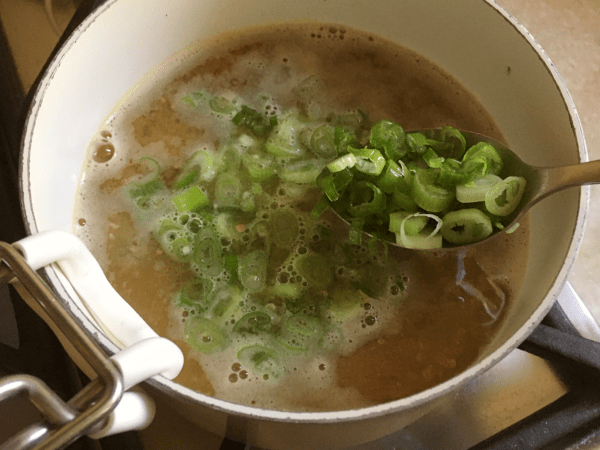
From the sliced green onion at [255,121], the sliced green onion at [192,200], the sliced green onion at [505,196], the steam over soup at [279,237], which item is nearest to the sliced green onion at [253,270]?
the steam over soup at [279,237]

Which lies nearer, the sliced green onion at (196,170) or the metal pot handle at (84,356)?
the metal pot handle at (84,356)

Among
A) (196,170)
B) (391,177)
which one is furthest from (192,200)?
(391,177)

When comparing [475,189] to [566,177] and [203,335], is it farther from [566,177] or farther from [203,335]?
[203,335]

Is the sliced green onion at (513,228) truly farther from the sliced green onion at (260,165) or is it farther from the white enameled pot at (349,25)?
the sliced green onion at (260,165)

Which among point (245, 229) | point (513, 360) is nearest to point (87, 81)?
point (245, 229)

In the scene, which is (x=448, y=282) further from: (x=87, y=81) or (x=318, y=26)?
(x=87, y=81)

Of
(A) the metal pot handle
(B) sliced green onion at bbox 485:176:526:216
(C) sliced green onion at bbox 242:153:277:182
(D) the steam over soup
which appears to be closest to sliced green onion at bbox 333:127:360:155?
(D) the steam over soup
